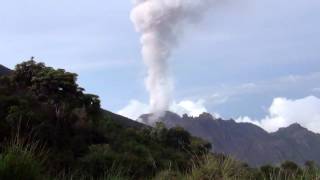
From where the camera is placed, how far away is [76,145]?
115 ft

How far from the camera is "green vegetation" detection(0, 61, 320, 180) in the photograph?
8656mm

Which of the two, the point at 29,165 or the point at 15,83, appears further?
the point at 15,83

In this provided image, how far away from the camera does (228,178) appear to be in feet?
30.4

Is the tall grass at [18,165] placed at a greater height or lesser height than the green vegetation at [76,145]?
lesser

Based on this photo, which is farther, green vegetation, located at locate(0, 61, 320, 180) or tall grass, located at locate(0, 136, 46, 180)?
green vegetation, located at locate(0, 61, 320, 180)

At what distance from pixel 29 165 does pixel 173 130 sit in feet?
147

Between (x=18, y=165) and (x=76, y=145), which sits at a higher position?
(x=76, y=145)

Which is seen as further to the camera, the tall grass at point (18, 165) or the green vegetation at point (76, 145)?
the green vegetation at point (76, 145)

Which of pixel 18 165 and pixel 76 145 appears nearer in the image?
pixel 18 165

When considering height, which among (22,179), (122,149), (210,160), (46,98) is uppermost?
(46,98)

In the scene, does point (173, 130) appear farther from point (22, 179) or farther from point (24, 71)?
point (22, 179)

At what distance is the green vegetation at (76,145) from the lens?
8.66 meters

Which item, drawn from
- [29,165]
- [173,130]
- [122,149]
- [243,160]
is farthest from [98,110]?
[29,165]

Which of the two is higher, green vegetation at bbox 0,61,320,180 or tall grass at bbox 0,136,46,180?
green vegetation at bbox 0,61,320,180
